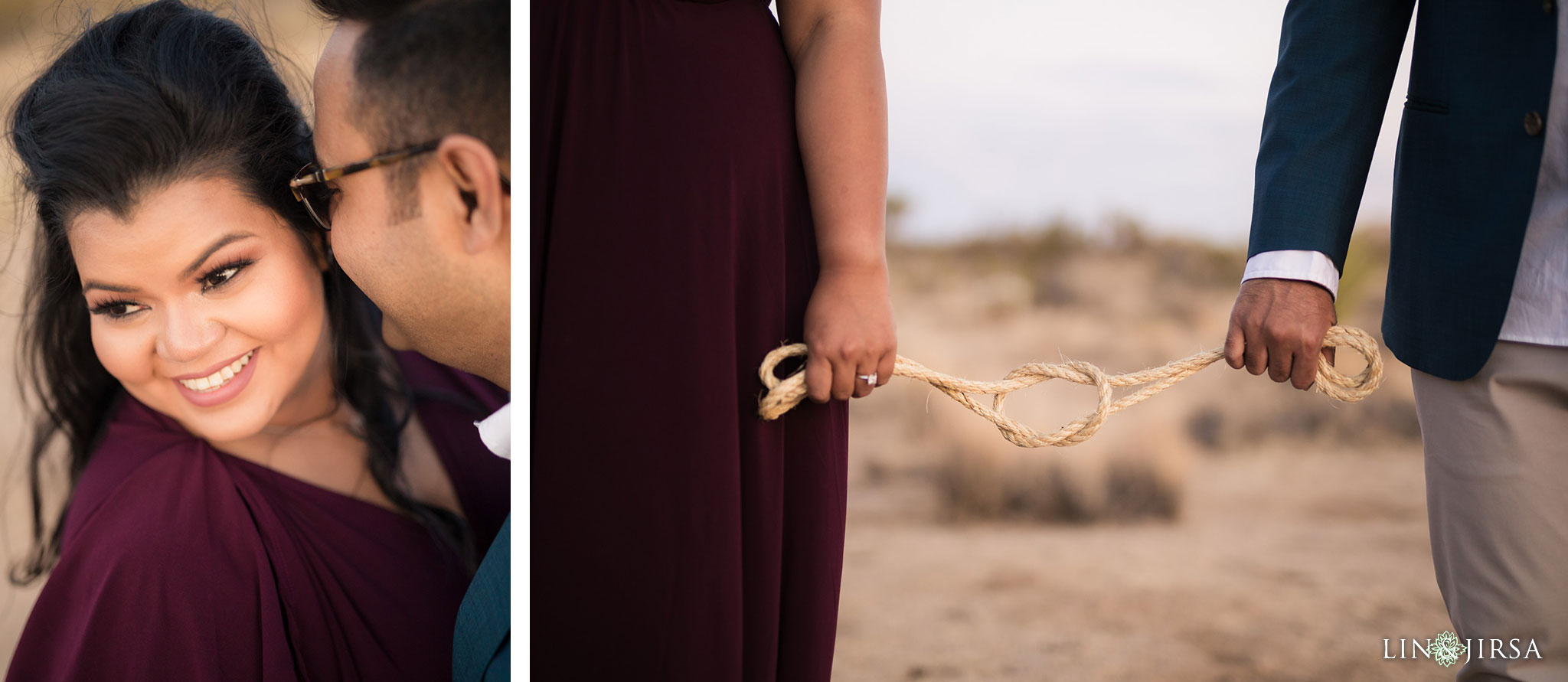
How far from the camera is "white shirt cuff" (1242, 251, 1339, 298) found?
4.27ft

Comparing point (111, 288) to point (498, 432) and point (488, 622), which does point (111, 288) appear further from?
point (488, 622)

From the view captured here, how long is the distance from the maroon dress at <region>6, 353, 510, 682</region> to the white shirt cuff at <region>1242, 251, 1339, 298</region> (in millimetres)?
1158

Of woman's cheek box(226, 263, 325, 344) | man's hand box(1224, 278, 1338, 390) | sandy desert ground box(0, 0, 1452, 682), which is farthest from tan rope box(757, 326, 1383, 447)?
sandy desert ground box(0, 0, 1452, 682)

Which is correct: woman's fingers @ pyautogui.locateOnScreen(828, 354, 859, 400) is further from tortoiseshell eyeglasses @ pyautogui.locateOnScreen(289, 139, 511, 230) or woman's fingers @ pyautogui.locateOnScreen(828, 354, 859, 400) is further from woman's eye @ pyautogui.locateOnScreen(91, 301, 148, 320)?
woman's eye @ pyautogui.locateOnScreen(91, 301, 148, 320)

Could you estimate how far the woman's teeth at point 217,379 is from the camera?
112 cm

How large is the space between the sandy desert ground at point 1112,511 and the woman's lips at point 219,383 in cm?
19

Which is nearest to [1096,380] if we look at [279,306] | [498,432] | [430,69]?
[498,432]

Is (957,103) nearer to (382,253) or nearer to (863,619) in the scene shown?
(863,619)

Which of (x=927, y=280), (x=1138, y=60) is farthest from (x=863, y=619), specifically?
(x=1138, y=60)

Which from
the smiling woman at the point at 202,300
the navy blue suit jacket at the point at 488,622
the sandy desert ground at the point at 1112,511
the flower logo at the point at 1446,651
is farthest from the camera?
the sandy desert ground at the point at 1112,511

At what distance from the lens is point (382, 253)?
1.11 meters

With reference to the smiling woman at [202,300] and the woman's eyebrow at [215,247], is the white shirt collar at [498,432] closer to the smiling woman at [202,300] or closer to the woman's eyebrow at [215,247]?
the smiling woman at [202,300]

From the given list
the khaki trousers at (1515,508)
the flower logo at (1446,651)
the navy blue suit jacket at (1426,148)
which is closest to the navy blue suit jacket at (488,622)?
the navy blue suit jacket at (1426,148)

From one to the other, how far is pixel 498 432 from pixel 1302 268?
41.5 inches
